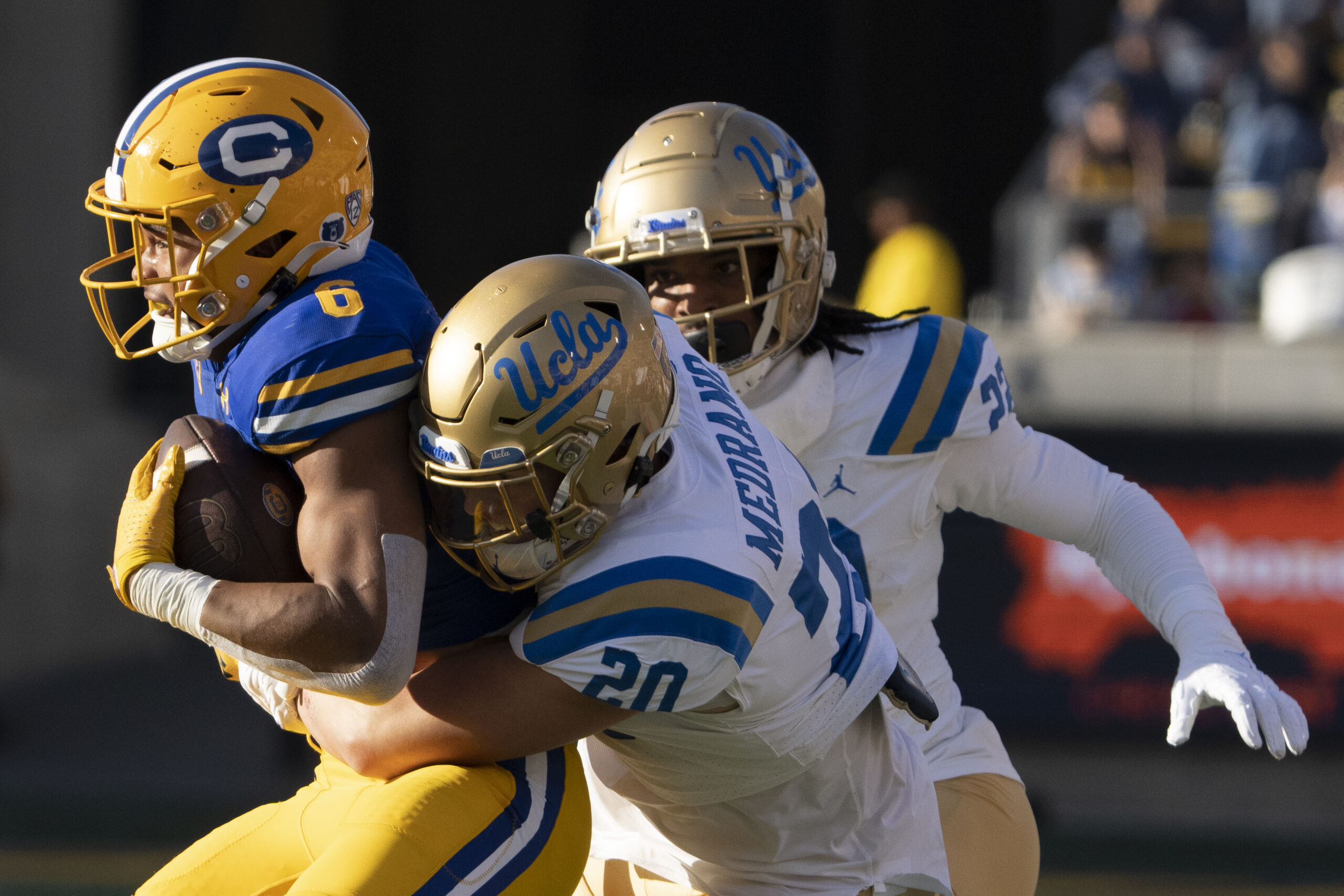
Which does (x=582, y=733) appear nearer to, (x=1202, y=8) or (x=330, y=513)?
(x=330, y=513)

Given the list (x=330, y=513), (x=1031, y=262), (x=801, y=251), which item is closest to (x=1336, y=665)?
(x=1031, y=262)

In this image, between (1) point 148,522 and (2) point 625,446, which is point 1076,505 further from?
(1) point 148,522

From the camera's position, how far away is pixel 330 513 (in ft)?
6.57

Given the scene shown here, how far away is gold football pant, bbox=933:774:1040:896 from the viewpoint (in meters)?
2.66

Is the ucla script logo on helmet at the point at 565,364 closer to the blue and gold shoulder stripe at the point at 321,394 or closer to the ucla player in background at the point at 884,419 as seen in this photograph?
the blue and gold shoulder stripe at the point at 321,394

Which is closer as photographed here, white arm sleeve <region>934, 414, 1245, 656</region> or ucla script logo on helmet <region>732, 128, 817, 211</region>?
white arm sleeve <region>934, 414, 1245, 656</region>

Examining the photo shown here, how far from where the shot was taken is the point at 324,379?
2.03 m

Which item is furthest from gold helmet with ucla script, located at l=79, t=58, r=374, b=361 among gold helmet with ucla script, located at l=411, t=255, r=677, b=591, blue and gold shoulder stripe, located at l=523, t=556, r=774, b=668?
blue and gold shoulder stripe, located at l=523, t=556, r=774, b=668

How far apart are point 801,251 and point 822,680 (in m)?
0.95

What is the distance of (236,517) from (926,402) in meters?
1.26

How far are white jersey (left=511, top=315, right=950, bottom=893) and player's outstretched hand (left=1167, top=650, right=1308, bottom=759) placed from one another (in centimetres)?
41

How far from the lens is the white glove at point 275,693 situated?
230 cm

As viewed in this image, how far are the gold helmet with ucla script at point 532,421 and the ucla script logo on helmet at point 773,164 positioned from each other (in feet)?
2.72

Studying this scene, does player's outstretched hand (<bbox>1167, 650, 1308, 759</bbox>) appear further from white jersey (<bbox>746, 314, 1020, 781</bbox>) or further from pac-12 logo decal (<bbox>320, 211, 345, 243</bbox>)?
pac-12 logo decal (<bbox>320, 211, 345, 243</bbox>)
